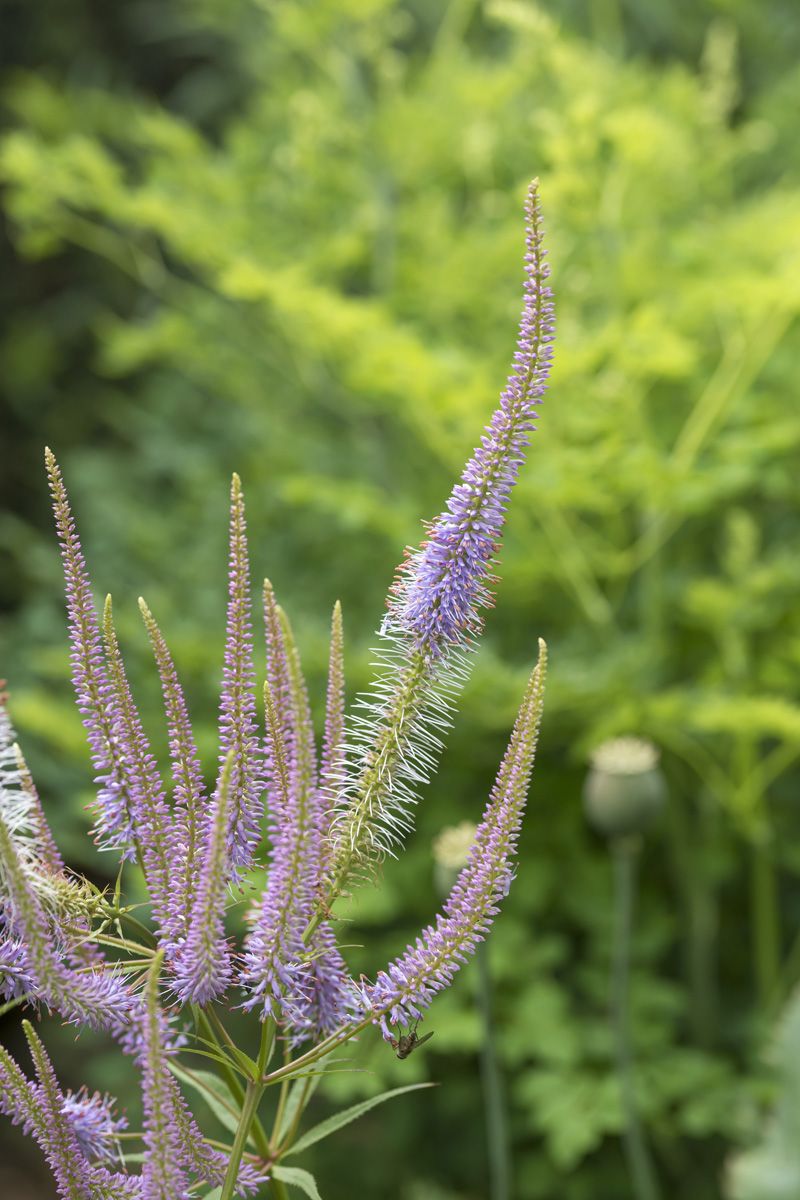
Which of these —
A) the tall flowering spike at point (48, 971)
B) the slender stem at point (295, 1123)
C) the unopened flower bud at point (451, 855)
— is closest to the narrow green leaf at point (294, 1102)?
the slender stem at point (295, 1123)

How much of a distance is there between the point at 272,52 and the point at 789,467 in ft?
6.47

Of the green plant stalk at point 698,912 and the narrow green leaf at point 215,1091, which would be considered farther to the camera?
the green plant stalk at point 698,912

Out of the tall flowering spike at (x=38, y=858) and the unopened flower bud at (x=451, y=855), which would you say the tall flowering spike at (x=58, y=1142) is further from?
the unopened flower bud at (x=451, y=855)

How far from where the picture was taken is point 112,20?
15.4ft

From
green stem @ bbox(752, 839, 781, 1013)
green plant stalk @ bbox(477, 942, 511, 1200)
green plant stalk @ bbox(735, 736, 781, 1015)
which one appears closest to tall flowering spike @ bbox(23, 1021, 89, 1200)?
green plant stalk @ bbox(477, 942, 511, 1200)

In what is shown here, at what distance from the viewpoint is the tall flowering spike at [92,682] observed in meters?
0.63

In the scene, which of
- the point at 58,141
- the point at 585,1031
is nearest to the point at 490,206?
the point at 585,1031

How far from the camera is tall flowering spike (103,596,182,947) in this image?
664 millimetres

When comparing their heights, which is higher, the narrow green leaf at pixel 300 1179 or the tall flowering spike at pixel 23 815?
the tall flowering spike at pixel 23 815

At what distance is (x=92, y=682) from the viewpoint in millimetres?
655

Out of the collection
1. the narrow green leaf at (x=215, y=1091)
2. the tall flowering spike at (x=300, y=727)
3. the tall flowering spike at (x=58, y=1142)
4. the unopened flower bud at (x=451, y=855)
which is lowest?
the unopened flower bud at (x=451, y=855)

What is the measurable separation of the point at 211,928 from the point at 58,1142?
0.15 meters

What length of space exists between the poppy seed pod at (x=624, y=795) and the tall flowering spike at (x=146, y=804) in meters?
0.97

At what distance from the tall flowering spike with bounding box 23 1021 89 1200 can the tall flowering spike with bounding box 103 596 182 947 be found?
3.3 inches
